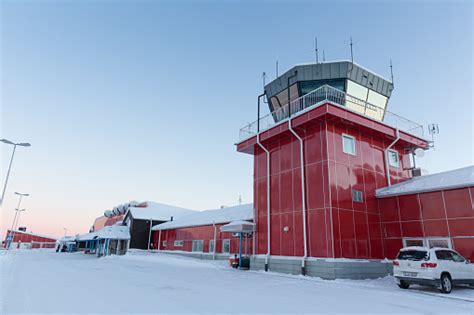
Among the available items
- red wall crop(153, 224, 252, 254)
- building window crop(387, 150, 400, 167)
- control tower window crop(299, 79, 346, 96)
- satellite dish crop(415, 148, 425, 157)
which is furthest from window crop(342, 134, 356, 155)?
red wall crop(153, 224, 252, 254)

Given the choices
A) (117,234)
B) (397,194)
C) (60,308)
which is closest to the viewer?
(60,308)

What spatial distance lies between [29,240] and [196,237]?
71.8 metres

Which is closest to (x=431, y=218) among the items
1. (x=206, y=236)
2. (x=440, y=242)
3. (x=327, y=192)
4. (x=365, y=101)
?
(x=440, y=242)

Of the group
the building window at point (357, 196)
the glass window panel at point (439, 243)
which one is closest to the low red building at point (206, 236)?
the building window at point (357, 196)

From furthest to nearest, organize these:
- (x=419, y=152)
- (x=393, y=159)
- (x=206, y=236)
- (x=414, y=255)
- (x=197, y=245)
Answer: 1. (x=197, y=245)
2. (x=206, y=236)
3. (x=419, y=152)
4. (x=393, y=159)
5. (x=414, y=255)

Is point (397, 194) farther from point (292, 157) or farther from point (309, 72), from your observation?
point (309, 72)

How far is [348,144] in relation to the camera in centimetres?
1783

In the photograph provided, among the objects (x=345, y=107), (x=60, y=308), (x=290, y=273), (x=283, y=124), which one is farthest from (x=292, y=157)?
(x=60, y=308)

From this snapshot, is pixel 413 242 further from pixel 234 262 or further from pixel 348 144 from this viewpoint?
pixel 234 262

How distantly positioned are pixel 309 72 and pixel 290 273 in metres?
11.9

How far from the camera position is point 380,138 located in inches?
761

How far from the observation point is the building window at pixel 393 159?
1961cm

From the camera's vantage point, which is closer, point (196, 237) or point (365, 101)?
point (365, 101)

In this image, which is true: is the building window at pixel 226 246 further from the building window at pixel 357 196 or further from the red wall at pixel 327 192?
the building window at pixel 357 196
